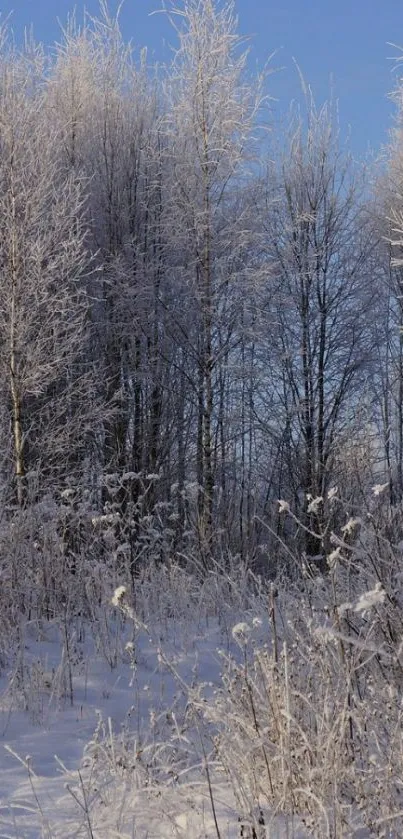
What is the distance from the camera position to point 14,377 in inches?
425

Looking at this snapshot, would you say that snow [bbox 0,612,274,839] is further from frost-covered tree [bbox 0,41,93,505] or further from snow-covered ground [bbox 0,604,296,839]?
frost-covered tree [bbox 0,41,93,505]

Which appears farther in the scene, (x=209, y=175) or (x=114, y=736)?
(x=209, y=175)

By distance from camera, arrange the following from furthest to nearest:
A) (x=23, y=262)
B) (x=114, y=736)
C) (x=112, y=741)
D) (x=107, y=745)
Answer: (x=23, y=262) < (x=114, y=736) < (x=107, y=745) < (x=112, y=741)

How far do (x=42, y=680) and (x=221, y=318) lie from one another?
8.76 metres

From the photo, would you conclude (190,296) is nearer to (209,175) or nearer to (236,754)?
(209,175)

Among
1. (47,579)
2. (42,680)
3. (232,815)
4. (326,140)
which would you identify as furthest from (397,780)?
(326,140)

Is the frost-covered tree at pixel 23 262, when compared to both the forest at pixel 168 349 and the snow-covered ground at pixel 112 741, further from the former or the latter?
the snow-covered ground at pixel 112 741

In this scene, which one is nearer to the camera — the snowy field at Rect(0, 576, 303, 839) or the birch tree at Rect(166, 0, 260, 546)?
the snowy field at Rect(0, 576, 303, 839)

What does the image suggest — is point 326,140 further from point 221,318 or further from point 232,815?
point 232,815

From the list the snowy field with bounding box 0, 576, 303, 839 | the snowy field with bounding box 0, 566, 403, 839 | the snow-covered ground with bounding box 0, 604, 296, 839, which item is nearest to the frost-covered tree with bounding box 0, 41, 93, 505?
the snowy field with bounding box 0, 576, 303, 839

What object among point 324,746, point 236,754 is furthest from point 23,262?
point 324,746

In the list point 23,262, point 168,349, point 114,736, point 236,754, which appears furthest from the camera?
point 168,349

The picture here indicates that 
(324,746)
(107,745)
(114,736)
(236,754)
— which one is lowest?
(114,736)

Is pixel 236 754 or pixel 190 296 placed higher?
pixel 190 296
